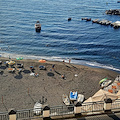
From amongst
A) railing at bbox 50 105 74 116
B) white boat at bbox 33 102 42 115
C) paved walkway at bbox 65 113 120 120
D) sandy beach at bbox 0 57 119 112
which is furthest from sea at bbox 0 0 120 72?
paved walkway at bbox 65 113 120 120

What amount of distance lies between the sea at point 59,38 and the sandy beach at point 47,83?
5262 millimetres

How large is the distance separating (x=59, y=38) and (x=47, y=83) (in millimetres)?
31088

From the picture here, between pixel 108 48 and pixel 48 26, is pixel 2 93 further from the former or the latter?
pixel 48 26

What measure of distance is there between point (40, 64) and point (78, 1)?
10635cm

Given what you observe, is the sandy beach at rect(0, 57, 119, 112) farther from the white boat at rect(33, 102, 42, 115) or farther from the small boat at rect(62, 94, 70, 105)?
the white boat at rect(33, 102, 42, 115)

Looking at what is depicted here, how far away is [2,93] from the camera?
32.0 metres

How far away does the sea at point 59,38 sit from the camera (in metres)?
50.8

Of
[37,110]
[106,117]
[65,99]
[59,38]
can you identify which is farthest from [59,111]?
[59,38]

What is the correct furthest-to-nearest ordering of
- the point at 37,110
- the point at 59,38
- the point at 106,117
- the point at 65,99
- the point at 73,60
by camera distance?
the point at 59,38 < the point at 73,60 < the point at 65,99 < the point at 106,117 < the point at 37,110

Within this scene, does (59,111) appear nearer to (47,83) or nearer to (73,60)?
(47,83)

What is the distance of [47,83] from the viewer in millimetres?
35844

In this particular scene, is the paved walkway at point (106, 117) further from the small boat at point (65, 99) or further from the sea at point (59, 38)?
the sea at point (59, 38)

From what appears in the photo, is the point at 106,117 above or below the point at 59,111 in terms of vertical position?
above

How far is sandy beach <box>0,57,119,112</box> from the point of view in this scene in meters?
30.3
